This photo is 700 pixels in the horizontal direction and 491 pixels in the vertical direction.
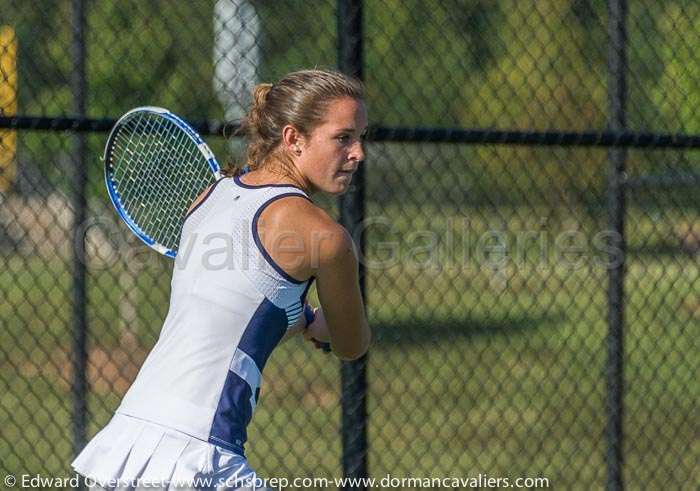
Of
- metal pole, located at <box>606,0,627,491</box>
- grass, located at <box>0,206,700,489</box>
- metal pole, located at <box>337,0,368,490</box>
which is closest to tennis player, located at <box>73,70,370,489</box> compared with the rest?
metal pole, located at <box>337,0,368,490</box>

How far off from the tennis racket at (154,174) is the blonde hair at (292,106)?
0.56 meters

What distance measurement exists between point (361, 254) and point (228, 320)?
1.36 m

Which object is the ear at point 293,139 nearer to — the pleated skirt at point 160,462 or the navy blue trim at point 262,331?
the navy blue trim at point 262,331

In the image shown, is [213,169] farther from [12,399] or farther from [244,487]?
[12,399]

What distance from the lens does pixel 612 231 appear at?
4.37 meters

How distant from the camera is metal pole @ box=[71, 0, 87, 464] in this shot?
12.6 ft

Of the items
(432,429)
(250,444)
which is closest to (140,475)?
(250,444)

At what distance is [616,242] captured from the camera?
428 cm

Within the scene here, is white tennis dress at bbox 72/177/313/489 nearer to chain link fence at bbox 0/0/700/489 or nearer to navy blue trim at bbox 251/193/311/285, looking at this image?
navy blue trim at bbox 251/193/311/285

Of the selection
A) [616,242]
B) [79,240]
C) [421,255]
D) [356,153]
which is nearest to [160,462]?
[356,153]

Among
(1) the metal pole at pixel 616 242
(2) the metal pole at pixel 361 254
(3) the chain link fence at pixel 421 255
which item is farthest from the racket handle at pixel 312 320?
(1) the metal pole at pixel 616 242

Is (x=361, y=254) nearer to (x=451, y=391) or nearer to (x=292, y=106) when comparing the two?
(x=292, y=106)

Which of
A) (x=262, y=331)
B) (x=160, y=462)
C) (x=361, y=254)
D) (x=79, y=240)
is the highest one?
(x=262, y=331)

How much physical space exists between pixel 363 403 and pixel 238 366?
1.37 meters
